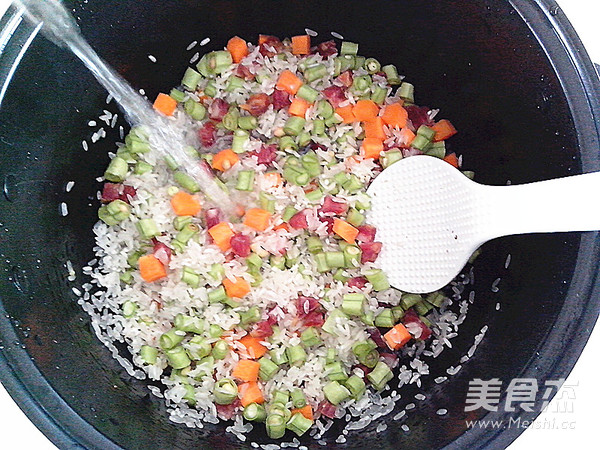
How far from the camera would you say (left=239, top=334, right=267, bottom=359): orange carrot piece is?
1704mm

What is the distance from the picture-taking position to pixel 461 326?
5.60 feet

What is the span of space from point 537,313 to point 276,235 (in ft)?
2.23

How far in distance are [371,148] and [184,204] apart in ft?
1.75

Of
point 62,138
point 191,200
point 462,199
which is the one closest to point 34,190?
point 62,138

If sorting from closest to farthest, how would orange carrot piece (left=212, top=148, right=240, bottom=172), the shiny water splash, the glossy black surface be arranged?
1. the glossy black surface
2. the shiny water splash
3. orange carrot piece (left=212, top=148, right=240, bottom=172)

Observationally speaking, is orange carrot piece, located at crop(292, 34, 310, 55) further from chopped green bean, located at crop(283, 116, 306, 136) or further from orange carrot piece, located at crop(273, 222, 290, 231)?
orange carrot piece, located at crop(273, 222, 290, 231)

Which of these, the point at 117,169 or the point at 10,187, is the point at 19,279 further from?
the point at 117,169

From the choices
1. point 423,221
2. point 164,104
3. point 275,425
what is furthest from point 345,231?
point 164,104

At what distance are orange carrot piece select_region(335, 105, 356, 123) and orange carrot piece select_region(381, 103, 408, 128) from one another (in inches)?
3.5

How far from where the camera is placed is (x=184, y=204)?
1768 millimetres

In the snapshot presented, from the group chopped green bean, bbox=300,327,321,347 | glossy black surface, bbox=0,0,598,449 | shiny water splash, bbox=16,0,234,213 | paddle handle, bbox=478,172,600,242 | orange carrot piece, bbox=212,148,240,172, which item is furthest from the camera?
orange carrot piece, bbox=212,148,240,172

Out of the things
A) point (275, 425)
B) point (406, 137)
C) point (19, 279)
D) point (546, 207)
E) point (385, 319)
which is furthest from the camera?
point (406, 137)

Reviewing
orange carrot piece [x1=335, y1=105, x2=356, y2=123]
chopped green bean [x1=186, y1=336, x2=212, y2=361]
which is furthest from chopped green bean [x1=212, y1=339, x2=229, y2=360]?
orange carrot piece [x1=335, y1=105, x2=356, y2=123]

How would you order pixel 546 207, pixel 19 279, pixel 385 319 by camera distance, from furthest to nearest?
1. pixel 385 319
2. pixel 19 279
3. pixel 546 207
